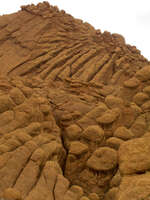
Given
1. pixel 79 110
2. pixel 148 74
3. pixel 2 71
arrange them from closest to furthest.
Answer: pixel 148 74, pixel 79 110, pixel 2 71

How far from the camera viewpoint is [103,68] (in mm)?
26047

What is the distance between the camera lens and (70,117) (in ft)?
57.2

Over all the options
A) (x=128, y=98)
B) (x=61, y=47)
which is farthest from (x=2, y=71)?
(x=128, y=98)

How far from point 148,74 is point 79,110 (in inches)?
235

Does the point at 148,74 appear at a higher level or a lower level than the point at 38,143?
higher

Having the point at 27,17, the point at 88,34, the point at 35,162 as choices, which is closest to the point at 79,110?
the point at 35,162

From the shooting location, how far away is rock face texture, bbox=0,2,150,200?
35.5 ft

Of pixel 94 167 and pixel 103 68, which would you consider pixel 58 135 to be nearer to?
pixel 94 167

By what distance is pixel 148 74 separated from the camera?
16906 mm

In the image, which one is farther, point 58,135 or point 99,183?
point 58,135

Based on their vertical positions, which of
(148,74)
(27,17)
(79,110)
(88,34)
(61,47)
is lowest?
(79,110)

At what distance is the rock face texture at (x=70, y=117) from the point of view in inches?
426

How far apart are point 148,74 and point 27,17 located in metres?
21.4

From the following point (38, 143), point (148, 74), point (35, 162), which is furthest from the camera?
point (148, 74)
